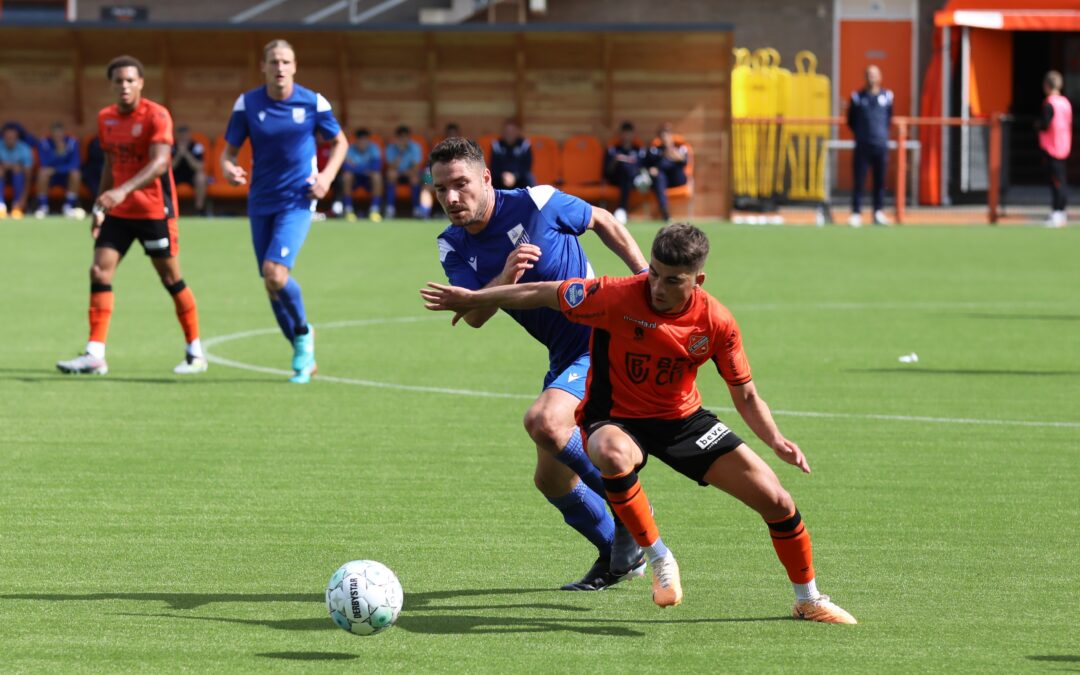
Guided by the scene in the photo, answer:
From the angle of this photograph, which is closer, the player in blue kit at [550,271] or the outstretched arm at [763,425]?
the outstretched arm at [763,425]

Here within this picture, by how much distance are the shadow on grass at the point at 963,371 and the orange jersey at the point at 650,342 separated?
7103 mm

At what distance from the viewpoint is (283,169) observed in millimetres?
12344

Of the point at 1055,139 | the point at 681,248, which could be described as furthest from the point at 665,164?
the point at 681,248

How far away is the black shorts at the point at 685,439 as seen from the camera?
614 cm

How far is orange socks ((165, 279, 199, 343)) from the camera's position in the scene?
508 inches

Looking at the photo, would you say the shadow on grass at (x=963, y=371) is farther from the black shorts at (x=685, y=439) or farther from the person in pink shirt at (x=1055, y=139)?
the person in pink shirt at (x=1055, y=139)

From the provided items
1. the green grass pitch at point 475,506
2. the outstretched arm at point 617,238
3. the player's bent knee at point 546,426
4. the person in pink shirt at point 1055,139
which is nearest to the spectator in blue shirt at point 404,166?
the person in pink shirt at point 1055,139

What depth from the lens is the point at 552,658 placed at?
5652 mm

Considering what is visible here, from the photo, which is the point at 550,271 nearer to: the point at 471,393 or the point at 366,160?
the point at 471,393

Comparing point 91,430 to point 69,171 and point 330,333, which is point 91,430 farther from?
point 69,171

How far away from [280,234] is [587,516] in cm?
591

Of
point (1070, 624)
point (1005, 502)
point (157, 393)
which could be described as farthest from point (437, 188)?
point (157, 393)

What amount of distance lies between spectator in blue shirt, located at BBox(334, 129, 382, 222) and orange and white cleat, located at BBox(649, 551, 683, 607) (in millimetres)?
24398

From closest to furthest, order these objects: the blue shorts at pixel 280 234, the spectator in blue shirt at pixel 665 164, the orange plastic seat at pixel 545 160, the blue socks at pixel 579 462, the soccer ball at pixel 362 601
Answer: the soccer ball at pixel 362 601 → the blue socks at pixel 579 462 → the blue shorts at pixel 280 234 → the spectator in blue shirt at pixel 665 164 → the orange plastic seat at pixel 545 160
